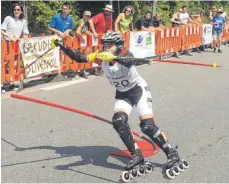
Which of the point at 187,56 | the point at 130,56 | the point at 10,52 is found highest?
the point at 130,56

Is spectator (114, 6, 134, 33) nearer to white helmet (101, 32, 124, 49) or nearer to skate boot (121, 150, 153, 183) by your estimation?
white helmet (101, 32, 124, 49)

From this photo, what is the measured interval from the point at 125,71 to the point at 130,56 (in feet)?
0.70

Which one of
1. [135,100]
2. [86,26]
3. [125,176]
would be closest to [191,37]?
[86,26]

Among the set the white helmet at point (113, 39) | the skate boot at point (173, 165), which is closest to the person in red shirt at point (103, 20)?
the white helmet at point (113, 39)

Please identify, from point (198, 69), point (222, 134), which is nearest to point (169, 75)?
point (198, 69)

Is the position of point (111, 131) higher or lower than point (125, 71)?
lower

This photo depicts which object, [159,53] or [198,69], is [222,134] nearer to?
[198,69]

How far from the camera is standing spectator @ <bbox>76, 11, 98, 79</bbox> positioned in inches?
479

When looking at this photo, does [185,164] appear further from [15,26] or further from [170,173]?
[15,26]

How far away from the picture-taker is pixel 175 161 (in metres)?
5.53

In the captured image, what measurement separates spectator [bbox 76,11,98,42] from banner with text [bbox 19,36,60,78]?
0.94m

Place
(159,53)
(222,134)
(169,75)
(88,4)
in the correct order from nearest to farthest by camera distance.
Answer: (222,134), (169,75), (159,53), (88,4)

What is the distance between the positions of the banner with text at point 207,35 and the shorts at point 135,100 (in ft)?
49.0

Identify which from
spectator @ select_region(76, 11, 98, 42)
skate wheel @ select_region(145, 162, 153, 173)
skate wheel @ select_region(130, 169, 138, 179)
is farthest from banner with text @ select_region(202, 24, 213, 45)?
skate wheel @ select_region(130, 169, 138, 179)
